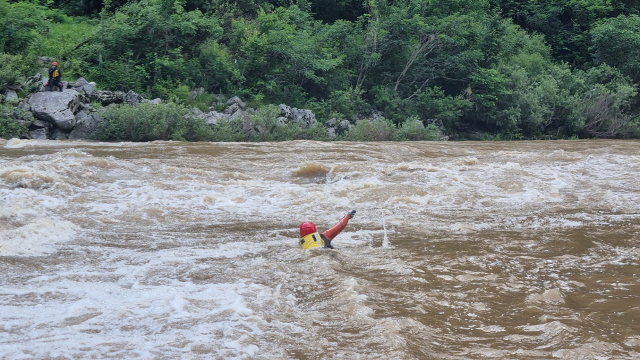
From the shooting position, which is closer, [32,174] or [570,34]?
[32,174]

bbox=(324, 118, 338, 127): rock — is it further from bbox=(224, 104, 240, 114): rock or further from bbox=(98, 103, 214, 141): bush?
bbox=(98, 103, 214, 141): bush

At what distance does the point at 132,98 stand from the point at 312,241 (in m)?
13.4

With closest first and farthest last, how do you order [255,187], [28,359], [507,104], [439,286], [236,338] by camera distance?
[28,359] < [236,338] < [439,286] < [255,187] < [507,104]

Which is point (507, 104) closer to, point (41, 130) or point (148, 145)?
point (148, 145)

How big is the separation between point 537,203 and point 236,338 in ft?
23.7

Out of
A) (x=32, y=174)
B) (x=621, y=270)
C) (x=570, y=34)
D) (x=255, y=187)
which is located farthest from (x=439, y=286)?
(x=570, y=34)

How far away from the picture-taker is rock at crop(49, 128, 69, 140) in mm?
17052

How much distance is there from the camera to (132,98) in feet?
63.3

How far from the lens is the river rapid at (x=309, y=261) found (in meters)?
5.10

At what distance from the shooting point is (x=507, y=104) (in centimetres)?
2497

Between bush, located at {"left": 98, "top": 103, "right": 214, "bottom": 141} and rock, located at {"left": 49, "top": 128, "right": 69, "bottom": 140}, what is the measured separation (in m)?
0.87

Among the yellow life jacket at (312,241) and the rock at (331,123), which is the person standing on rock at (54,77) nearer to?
the rock at (331,123)

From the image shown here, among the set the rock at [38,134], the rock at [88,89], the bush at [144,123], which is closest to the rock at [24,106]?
the rock at [38,134]

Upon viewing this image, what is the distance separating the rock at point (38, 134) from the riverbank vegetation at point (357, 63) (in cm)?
365
